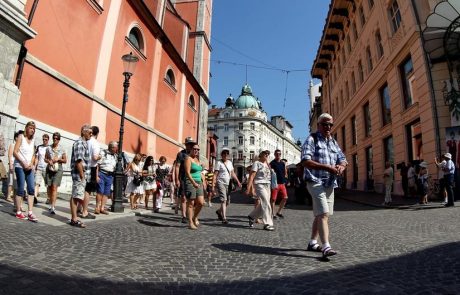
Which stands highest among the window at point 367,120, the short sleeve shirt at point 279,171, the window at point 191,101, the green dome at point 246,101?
the green dome at point 246,101

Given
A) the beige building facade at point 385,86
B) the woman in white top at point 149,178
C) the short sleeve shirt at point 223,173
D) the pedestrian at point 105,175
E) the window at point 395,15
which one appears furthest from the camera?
the window at point 395,15

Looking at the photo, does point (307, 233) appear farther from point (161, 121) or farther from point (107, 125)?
point (161, 121)

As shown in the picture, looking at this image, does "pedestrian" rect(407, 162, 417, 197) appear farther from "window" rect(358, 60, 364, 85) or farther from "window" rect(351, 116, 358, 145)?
"window" rect(351, 116, 358, 145)

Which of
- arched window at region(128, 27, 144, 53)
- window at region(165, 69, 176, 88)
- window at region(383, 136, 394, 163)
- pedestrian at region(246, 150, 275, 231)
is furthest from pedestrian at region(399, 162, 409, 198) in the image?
window at region(165, 69, 176, 88)

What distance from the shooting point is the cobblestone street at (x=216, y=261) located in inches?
117

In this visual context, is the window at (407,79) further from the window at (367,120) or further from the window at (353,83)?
the window at (353,83)

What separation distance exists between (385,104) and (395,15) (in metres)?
4.43

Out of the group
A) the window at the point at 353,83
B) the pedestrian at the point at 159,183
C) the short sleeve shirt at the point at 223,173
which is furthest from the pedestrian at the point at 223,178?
the window at the point at 353,83

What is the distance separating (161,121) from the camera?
20.9 meters

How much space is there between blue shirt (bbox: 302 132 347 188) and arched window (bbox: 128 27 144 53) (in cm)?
1449

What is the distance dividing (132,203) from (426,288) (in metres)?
8.10

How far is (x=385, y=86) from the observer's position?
17828mm

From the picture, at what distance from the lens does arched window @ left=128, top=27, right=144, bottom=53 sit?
17130mm

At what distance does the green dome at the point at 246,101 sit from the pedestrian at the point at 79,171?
7896 cm
